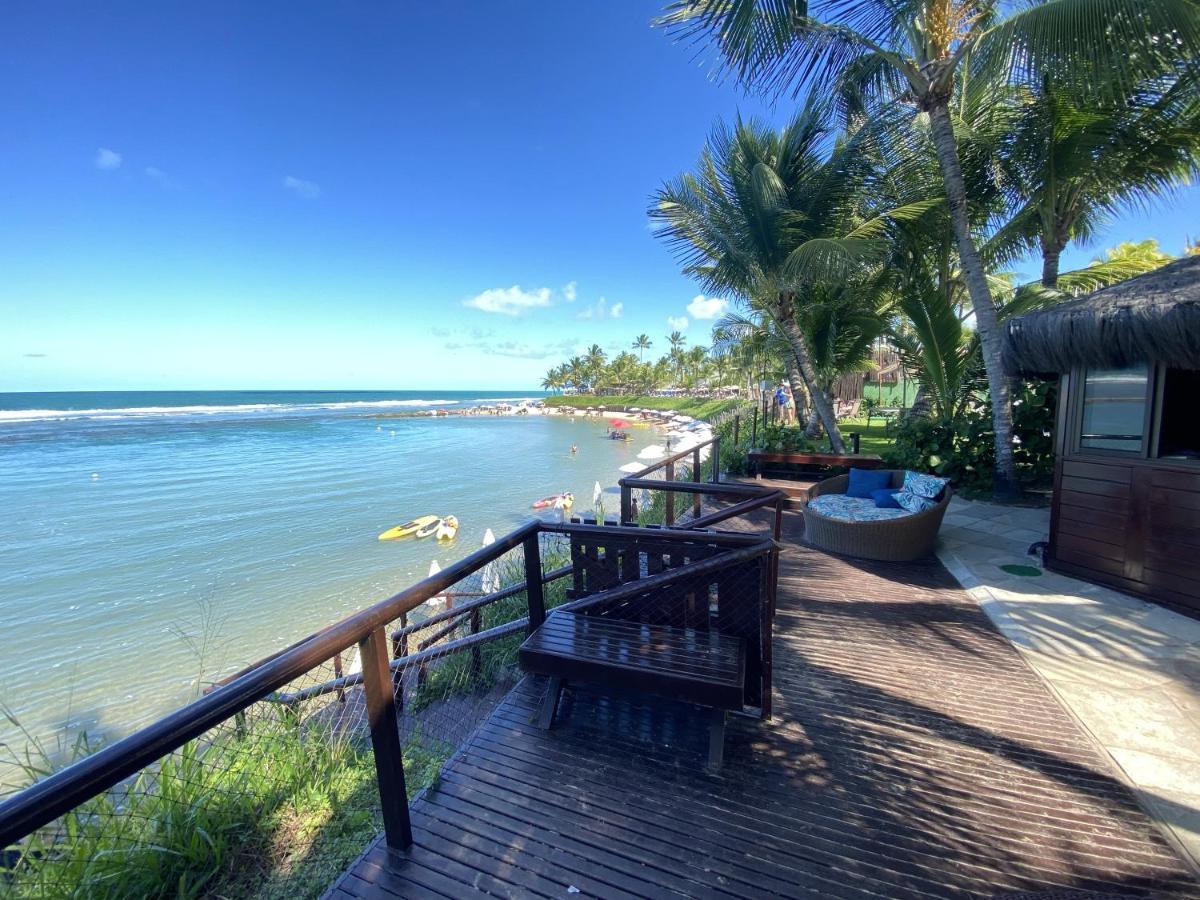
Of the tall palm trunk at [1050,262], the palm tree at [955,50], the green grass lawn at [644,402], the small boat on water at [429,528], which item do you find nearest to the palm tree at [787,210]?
the palm tree at [955,50]

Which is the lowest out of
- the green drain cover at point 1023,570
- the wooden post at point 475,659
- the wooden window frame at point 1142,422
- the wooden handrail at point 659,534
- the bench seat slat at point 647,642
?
the wooden post at point 475,659

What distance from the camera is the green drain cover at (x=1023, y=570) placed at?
432 cm

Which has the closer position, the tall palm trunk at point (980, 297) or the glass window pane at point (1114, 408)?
the glass window pane at point (1114, 408)

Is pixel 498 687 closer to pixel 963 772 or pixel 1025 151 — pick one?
pixel 963 772

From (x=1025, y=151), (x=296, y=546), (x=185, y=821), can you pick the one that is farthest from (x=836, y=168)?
(x=296, y=546)

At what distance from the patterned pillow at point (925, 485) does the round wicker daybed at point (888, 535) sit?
0.07 metres

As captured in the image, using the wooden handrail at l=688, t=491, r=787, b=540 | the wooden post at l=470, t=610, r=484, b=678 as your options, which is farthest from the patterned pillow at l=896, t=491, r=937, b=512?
the wooden post at l=470, t=610, r=484, b=678

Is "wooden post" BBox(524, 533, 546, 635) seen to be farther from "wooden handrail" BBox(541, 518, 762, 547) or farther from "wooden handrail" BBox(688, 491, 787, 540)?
"wooden handrail" BBox(688, 491, 787, 540)

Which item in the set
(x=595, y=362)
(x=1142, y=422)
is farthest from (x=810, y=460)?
(x=595, y=362)

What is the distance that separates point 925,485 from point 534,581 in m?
4.53

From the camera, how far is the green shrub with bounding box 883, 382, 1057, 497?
6.85 metres

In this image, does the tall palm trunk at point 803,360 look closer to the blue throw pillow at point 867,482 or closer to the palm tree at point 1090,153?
the blue throw pillow at point 867,482

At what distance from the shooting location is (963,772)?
7.16 feet

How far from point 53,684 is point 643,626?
7.11m
